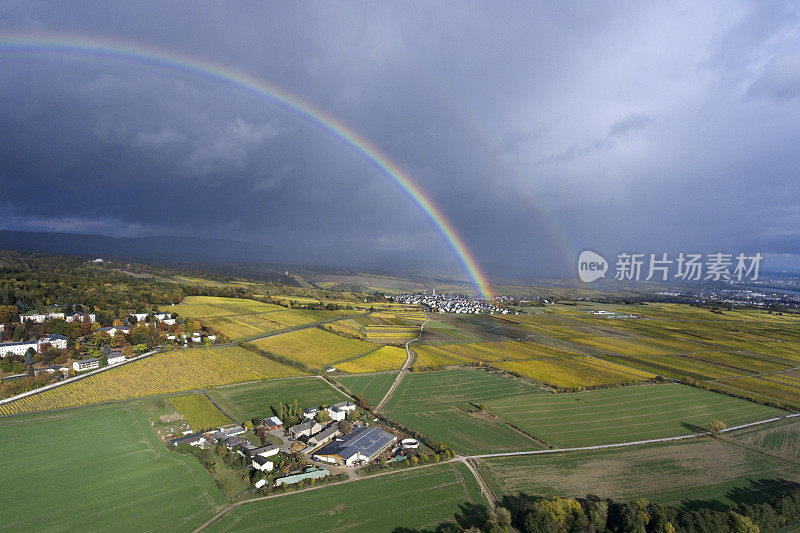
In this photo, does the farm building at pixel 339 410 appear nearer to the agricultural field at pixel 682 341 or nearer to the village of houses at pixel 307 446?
the village of houses at pixel 307 446

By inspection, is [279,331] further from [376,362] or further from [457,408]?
[457,408]

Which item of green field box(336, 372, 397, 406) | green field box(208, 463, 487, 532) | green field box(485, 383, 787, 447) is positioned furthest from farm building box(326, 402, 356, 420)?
green field box(485, 383, 787, 447)

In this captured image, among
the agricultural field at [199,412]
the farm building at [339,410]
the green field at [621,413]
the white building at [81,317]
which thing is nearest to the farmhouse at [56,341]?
the white building at [81,317]

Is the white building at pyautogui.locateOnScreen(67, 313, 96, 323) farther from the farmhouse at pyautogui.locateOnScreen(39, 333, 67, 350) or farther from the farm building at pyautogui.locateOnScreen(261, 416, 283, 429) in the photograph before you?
the farm building at pyautogui.locateOnScreen(261, 416, 283, 429)

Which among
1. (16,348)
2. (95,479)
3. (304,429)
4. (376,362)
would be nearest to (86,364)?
(16,348)

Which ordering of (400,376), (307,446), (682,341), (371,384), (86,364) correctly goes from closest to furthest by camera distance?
(307,446) < (86,364) < (371,384) < (400,376) < (682,341)

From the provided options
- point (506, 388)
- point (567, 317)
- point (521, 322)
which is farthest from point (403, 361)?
point (567, 317)
